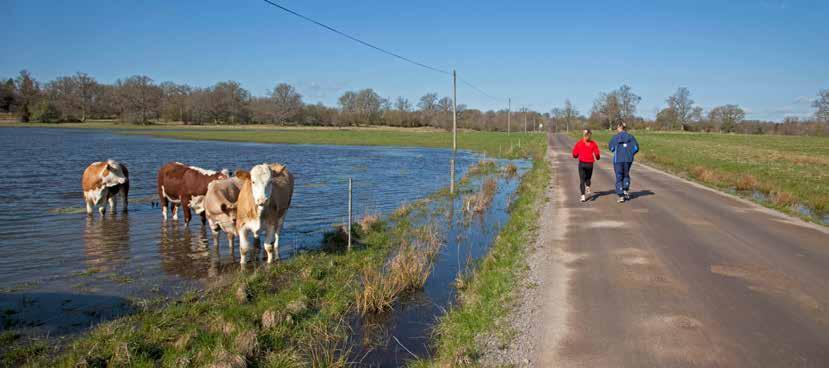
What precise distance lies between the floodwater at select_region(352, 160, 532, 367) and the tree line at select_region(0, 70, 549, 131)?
343 feet

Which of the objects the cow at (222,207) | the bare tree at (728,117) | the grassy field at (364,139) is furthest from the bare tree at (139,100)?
the bare tree at (728,117)

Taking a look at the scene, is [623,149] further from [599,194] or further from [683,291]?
[683,291]

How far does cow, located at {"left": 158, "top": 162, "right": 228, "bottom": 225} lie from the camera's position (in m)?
12.5

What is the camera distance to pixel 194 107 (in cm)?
11338

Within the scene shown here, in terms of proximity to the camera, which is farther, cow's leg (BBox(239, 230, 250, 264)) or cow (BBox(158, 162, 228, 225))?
cow (BBox(158, 162, 228, 225))

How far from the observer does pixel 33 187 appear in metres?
18.6

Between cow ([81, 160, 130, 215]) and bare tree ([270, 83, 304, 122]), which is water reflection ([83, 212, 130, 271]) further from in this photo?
bare tree ([270, 83, 304, 122])

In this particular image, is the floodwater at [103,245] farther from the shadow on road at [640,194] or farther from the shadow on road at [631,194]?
the shadow on road at [640,194]

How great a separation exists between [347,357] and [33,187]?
19.0m

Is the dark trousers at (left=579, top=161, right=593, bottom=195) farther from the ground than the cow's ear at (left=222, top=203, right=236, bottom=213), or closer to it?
farther from the ground

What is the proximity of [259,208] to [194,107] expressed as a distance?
4578 inches

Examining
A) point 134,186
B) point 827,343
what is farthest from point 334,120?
point 827,343

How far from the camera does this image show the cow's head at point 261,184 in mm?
8742

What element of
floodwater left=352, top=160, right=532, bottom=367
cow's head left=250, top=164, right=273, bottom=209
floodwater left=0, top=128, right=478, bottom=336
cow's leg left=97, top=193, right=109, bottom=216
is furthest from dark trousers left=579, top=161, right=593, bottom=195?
cow's leg left=97, top=193, right=109, bottom=216
